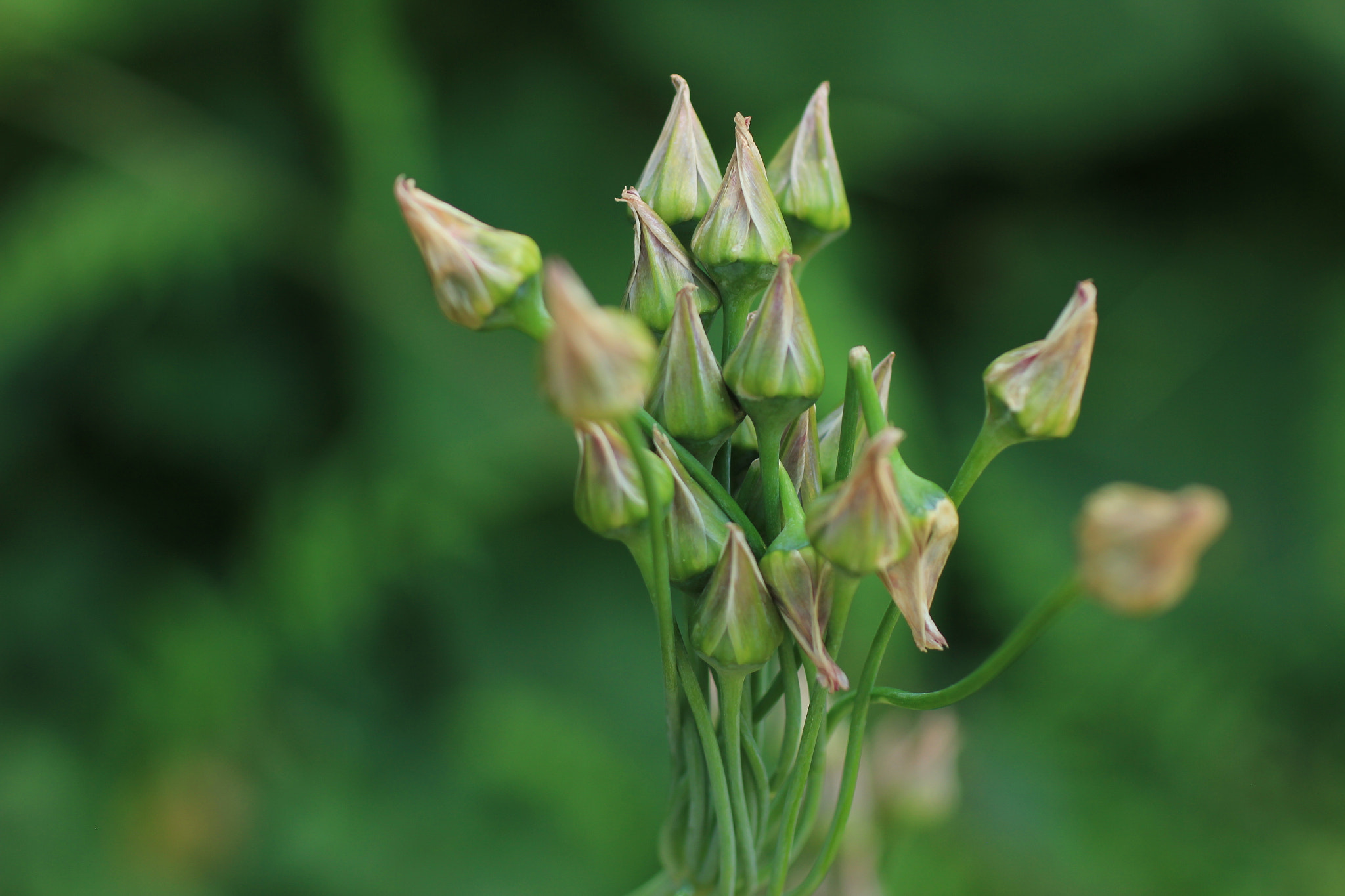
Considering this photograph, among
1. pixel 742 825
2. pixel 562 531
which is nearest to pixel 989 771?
pixel 562 531

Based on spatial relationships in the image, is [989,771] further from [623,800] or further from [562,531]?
[562,531]

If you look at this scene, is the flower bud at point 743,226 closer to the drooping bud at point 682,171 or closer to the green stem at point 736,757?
the drooping bud at point 682,171

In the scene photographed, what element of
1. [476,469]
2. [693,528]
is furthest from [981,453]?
[476,469]

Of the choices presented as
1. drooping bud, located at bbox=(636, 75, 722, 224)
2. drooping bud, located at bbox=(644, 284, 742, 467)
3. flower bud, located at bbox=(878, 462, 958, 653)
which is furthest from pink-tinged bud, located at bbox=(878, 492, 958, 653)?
drooping bud, located at bbox=(636, 75, 722, 224)

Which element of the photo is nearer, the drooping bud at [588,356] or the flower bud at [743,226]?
the drooping bud at [588,356]

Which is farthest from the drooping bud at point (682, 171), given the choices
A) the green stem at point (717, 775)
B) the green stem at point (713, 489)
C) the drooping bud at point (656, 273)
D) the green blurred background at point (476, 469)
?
the green blurred background at point (476, 469)

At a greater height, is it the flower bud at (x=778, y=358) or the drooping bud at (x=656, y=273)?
the drooping bud at (x=656, y=273)
